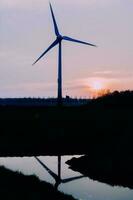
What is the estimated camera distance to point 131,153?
4338 centimetres

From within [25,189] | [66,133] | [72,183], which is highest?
[66,133]

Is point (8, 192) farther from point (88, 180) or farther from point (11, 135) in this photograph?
point (11, 135)

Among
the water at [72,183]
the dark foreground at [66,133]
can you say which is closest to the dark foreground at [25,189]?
the water at [72,183]

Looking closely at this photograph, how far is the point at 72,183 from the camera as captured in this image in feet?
111

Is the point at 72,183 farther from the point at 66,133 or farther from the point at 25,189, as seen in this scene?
the point at 66,133

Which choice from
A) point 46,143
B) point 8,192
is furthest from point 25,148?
point 8,192

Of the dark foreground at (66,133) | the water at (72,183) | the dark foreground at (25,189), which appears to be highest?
the dark foreground at (66,133)

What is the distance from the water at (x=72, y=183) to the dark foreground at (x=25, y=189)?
2348 millimetres

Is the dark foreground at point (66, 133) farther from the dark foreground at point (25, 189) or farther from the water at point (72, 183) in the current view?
the dark foreground at point (25, 189)

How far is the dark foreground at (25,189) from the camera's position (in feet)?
81.7

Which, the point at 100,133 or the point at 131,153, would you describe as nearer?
the point at 131,153

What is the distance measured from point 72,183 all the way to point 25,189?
287 inches

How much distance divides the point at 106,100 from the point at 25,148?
35603 mm

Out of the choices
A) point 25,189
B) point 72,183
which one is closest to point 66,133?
point 72,183
